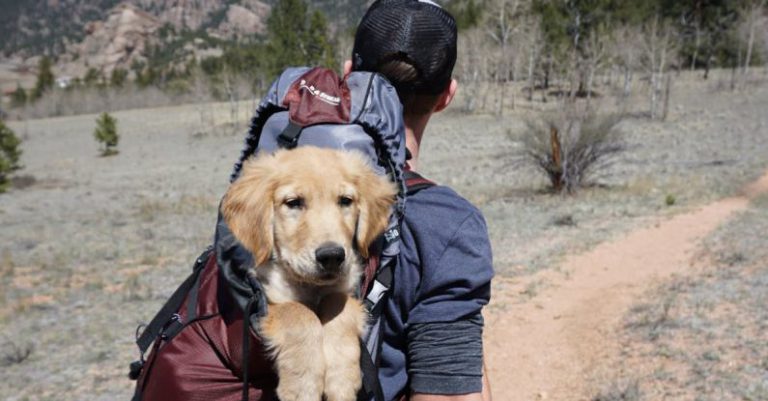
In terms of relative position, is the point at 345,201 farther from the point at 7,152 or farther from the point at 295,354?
the point at 7,152

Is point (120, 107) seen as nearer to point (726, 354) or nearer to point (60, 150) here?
point (60, 150)

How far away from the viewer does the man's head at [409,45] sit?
200cm

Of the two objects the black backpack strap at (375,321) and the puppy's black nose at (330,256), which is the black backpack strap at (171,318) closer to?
the puppy's black nose at (330,256)

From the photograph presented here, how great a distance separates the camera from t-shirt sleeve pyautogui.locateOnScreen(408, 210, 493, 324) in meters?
1.82

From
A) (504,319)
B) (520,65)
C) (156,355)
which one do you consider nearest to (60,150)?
(520,65)

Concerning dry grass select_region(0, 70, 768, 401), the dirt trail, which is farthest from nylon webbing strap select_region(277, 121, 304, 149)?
dry grass select_region(0, 70, 768, 401)

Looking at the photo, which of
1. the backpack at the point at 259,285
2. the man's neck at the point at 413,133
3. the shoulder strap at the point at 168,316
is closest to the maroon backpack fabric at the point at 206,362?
the backpack at the point at 259,285

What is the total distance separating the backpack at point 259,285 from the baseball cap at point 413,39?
151 mm

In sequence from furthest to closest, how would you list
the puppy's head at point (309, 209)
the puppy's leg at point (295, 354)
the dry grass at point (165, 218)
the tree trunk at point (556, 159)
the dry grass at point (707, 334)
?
the tree trunk at point (556, 159) < the dry grass at point (165, 218) < the dry grass at point (707, 334) < the puppy's head at point (309, 209) < the puppy's leg at point (295, 354)

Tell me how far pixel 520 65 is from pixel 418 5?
6534 cm

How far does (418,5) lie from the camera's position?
6.74 ft

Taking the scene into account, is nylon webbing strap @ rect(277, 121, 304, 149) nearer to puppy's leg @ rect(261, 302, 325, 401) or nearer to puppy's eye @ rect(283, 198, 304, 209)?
puppy's eye @ rect(283, 198, 304, 209)

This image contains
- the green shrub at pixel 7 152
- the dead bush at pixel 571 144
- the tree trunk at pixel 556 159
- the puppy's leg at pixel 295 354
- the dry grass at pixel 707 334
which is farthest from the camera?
the green shrub at pixel 7 152

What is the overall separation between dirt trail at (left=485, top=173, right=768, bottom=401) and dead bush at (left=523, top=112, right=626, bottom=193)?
503 centimetres
